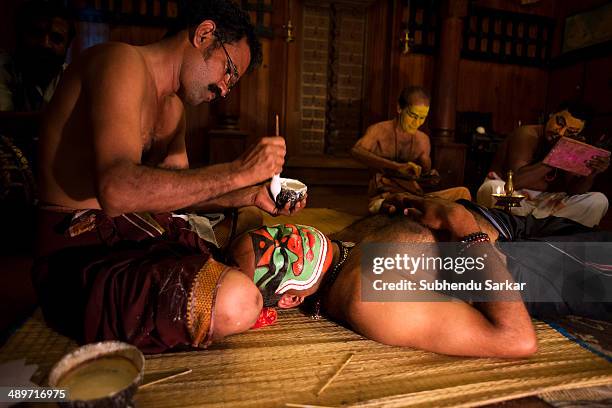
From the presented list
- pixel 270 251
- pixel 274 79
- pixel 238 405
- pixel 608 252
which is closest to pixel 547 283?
pixel 608 252

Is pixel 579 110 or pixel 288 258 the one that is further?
pixel 579 110

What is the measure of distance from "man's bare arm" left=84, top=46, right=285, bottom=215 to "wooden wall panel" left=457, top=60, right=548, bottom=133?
285 inches

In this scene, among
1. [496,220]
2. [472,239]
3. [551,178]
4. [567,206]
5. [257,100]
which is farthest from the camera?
[257,100]

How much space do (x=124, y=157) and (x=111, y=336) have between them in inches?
27.0

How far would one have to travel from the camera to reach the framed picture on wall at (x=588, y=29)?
6945 mm

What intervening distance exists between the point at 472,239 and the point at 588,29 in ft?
25.6

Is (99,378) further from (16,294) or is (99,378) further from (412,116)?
(412,116)

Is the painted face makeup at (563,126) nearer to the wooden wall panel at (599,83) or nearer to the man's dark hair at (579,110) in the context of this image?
the man's dark hair at (579,110)

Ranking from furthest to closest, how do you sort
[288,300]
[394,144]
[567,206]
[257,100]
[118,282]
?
1. [257,100]
2. [394,144]
3. [567,206]
4. [288,300]
5. [118,282]

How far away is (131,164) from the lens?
1.46m

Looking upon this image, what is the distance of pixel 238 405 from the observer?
139 cm

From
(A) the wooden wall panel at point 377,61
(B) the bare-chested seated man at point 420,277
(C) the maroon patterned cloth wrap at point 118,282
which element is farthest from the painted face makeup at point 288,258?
(A) the wooden wall panel at point 377,61

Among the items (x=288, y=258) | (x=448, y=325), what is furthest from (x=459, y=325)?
(x=288, y=258)

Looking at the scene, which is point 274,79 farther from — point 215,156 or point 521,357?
point 521,357
